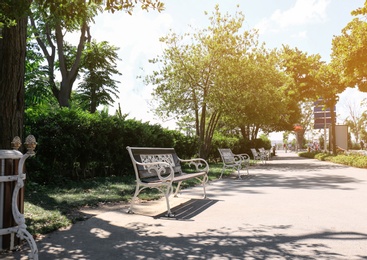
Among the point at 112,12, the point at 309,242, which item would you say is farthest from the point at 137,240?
the point at 112,12

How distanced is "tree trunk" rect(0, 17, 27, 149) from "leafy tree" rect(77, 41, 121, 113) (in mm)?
19321

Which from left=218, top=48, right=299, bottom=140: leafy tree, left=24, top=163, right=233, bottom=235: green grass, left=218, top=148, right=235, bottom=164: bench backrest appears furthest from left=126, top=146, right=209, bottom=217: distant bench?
left=218, top=48, right=299, bottom=140: leafy tree

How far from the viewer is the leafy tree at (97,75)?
82.8ft

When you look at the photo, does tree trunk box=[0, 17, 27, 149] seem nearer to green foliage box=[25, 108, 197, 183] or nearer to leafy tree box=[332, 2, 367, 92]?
green foliage box=[25, 108, 197, 183]

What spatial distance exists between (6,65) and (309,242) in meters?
5.03

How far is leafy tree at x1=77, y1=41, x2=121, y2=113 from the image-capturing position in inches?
993


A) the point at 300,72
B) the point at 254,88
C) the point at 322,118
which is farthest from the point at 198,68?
the point at 322,118

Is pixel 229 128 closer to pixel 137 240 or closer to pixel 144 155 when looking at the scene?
pixel 144 155

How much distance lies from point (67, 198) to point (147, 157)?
1876 millimetres

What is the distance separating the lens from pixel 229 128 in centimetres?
3844

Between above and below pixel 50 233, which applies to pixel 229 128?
above

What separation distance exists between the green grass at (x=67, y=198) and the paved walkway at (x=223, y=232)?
34cm

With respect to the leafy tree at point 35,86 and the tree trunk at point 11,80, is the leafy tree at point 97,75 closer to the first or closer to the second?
the leafy tree at point 35,86

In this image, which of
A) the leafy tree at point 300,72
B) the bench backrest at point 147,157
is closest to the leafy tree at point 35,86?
the bench backrest at point 147,157
